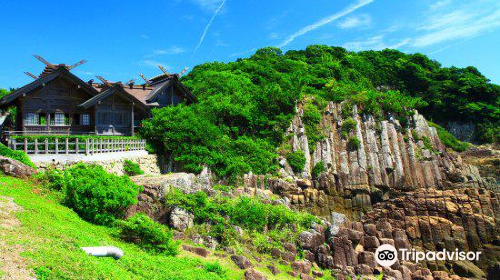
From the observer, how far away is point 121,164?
1149 inches

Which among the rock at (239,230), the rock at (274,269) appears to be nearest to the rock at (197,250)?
the rock at (274,269)

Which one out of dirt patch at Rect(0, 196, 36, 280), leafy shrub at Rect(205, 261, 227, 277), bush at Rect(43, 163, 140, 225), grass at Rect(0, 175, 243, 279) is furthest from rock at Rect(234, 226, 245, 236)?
dirt patch at Rect(0, 196, 36, 280)

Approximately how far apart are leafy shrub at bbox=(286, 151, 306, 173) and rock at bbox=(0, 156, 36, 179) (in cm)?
2724

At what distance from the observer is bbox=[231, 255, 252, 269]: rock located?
719 inches

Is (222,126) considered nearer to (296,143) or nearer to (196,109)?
(196,109)

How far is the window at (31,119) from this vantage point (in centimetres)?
3147

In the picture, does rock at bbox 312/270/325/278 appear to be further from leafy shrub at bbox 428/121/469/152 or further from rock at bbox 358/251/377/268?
leafy shrub at bbox 428/121/469/152

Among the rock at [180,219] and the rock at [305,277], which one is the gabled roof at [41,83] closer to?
the rock at [180,219]

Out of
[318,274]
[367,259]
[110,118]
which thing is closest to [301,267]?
[318,274]

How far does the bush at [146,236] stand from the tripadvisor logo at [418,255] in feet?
50.0

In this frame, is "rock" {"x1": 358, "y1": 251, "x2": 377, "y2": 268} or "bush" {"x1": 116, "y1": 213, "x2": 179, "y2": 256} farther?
"rock" {"x1": 358, "y1": 251, "x2": 377, "y2": 268}

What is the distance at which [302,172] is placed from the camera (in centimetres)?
4184

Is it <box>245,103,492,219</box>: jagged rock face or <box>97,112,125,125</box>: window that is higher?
<box>97,112,125,125</box>: window

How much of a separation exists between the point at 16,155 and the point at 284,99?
103 feet
